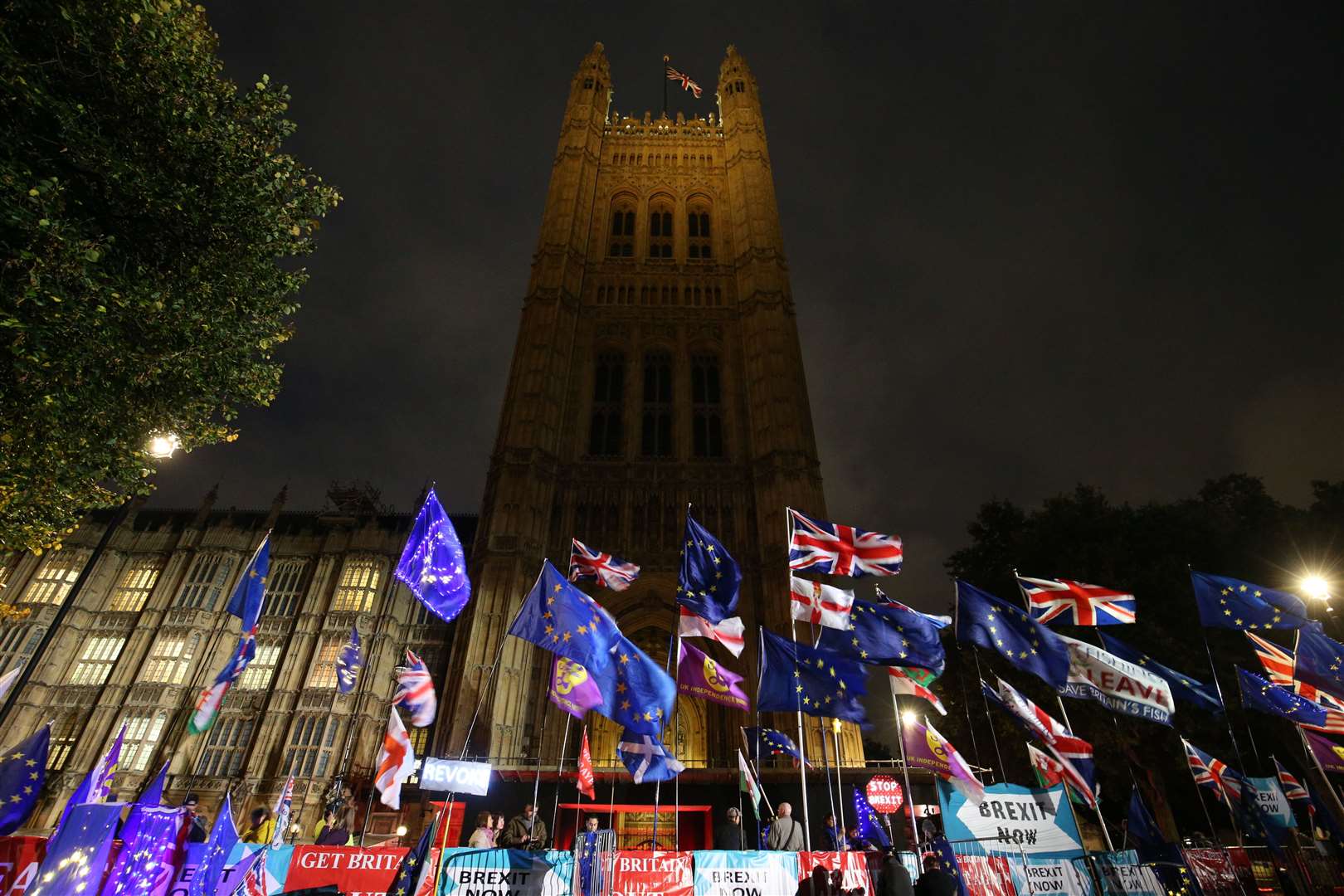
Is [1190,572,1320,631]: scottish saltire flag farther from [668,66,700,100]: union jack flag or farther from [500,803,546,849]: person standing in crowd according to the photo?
[668,66,700,100]: union jack flag

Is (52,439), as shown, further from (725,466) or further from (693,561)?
(725,466)

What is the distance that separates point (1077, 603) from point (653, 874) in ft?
31.0

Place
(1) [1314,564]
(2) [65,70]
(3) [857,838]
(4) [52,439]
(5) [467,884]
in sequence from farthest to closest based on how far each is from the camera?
(1) [1314,564] < (3) [857,838] < (4) [52,439] < (2) [65,70] < (5) [467,884]

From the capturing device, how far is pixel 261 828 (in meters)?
11.1

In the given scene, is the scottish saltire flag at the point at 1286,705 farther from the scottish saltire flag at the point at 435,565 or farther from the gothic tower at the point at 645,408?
the scottish saltire flag at the point at 435,565

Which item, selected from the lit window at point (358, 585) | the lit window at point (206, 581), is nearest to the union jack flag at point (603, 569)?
the lit window at point (358, 585)

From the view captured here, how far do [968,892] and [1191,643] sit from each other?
1669cm

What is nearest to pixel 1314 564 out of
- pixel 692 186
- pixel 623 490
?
pixel 623 490

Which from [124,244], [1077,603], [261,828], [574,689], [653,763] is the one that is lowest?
[261,828]

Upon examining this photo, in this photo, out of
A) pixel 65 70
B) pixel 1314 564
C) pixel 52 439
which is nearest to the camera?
pixel 65 70

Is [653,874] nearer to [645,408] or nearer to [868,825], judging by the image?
[868,825]

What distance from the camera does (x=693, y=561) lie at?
39.4 feet

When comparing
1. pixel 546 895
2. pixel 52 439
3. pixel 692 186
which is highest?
pixel 692 186

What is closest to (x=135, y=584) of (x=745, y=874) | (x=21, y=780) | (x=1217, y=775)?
(x=21, y=780)
